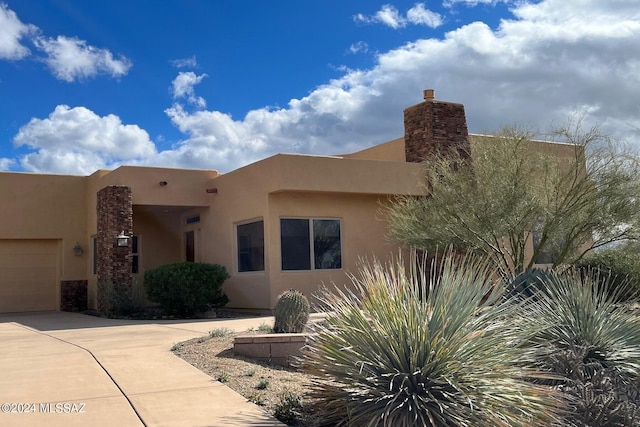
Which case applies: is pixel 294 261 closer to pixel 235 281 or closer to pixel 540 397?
pixel 235 281

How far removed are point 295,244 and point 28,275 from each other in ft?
32.8

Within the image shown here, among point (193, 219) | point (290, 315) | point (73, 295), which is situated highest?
point (193, 219)

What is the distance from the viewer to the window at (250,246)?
16.9 m

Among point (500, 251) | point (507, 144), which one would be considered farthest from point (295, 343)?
point (507, 144)

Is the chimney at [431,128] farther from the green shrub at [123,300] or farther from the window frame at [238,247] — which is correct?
the green shrub at [123,300]

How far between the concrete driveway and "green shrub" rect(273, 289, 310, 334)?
5.33ft

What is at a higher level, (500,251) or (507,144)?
(507,144)

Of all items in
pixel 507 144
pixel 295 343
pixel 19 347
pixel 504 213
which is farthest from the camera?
pixel 507 144

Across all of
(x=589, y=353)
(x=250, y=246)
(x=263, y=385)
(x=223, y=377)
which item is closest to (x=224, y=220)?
(x=250, y=246)

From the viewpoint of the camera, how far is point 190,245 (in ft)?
68.3

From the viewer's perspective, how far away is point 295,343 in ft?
29.2

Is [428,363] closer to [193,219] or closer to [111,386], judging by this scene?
[111,386]

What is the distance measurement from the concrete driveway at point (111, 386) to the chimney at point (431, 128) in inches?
360

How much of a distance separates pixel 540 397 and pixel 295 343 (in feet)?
13.9
